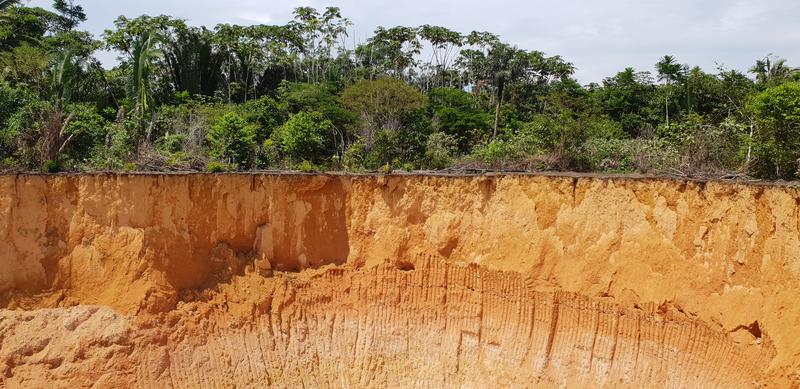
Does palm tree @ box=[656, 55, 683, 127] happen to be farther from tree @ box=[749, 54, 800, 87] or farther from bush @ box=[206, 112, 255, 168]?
bush @ box=[206, 112, 255, 168]

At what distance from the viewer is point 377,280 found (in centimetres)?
→ 1525

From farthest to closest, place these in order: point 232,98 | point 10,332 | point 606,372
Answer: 1. point 232,98
2. point 10,332
3. point 606,372

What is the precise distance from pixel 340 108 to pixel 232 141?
9.00 m

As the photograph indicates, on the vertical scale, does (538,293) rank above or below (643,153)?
below

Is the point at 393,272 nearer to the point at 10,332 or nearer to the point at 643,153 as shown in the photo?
the point at 10,332

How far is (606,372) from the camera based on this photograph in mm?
12727

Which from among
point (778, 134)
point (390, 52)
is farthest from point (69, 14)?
point (778, 134)

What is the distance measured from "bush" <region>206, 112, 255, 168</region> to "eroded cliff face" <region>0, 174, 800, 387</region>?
7338 millimetres

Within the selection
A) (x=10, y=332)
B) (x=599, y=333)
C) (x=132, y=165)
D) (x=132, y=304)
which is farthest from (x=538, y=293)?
(x=10, y=332)

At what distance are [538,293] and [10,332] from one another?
1117 centimetres

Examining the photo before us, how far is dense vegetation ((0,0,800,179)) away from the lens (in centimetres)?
1906

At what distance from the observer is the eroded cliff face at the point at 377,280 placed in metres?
12.3

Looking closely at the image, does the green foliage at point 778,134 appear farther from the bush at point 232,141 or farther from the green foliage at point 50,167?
the green foliage at point 50,167

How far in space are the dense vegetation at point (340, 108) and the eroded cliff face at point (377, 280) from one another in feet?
6.10
